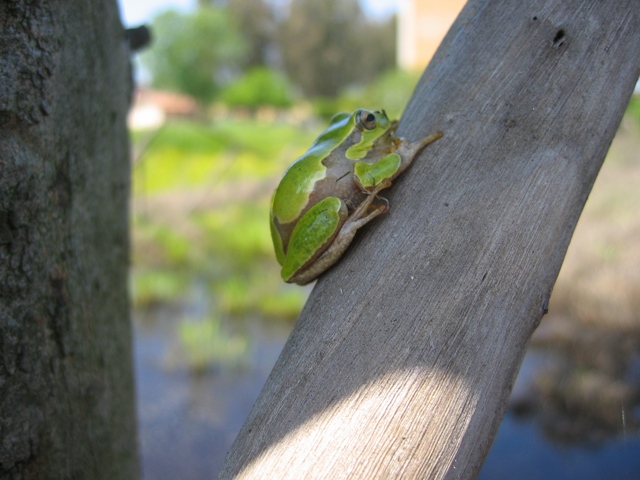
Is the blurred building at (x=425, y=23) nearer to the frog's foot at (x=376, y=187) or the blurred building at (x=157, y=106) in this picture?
the blurred building at (x=157, y=106)

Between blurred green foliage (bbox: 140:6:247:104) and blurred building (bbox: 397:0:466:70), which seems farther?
blurred green foliage (bbox: 140:6:247:104)

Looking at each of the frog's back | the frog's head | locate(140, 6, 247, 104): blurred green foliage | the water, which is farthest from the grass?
locate(140, 6, 247, 104): blurred green foliage

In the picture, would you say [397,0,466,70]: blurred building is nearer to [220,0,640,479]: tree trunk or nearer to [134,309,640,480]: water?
[134,309,640,480]: water

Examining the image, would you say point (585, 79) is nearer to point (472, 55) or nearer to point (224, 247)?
point (472, 55)

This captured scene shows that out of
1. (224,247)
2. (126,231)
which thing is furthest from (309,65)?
(126,231)

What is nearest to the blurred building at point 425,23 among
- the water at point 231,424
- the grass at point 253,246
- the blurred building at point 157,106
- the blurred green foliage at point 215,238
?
the blurred green foliage at point 215,238

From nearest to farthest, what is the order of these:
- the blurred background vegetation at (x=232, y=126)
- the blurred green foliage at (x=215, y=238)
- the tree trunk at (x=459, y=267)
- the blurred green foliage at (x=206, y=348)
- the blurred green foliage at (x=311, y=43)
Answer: the tree trunk at (x=459, y=267) < the blurred green foliage at (x=206, y=348) < the blurred green foliage at (x=215, y=238) < the blurred background vegetation at (x=232, y=126) < the blurred green foliage at (x=311, y=43)

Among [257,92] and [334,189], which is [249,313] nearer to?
[334,189]
